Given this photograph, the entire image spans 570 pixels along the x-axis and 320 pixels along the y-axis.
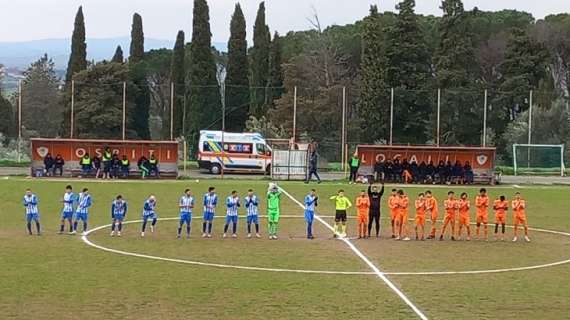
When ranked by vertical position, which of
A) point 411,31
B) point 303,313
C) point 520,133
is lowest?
point 303,313

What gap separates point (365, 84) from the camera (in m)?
68.8

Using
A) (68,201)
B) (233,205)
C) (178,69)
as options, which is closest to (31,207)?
(68,201)

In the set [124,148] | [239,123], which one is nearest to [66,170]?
[124,148]

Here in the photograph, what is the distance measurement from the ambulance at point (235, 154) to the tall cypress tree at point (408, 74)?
57.4ft

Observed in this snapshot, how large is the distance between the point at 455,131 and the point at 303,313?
5372 cm

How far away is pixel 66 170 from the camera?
52.4 metres

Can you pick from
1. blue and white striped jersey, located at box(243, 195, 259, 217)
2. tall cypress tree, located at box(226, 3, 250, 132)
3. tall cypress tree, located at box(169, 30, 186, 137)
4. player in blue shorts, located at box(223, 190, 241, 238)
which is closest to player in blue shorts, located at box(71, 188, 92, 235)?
player in blue shorts, located at box(223, 190, 241, 238)

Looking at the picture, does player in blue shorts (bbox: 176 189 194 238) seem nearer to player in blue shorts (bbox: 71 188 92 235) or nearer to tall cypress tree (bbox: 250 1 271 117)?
player in blue shorts (bbox: 71 188 92 235)

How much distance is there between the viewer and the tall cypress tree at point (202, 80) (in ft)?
241

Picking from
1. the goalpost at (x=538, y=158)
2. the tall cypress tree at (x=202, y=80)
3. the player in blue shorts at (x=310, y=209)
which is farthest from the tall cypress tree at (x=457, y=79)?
the player in blue shorts at (x=310, y=209)

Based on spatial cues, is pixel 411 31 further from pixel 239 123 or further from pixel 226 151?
pixel 226 151

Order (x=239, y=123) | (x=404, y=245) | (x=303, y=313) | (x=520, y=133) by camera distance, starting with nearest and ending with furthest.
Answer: (x=303, y=313)
(x=404, y=245)
(x=520, y=133)
(x=239, y=123)

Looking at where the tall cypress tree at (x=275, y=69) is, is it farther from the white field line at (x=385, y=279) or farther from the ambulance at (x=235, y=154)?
the white field line at (x=385, y=279)

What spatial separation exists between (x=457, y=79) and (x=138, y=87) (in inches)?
1124
